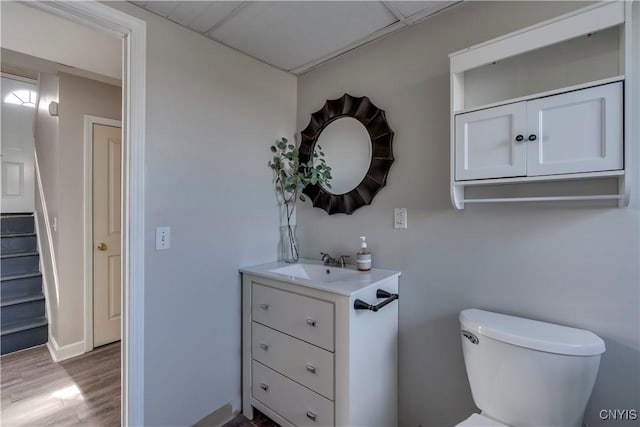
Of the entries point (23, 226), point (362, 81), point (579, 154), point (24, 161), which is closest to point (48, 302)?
point (23, 226)

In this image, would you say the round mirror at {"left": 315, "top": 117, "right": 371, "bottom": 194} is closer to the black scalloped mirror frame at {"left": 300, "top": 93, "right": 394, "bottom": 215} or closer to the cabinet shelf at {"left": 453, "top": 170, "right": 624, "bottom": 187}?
the black scalloped mirror frame at {"left": 300, "top": 93, "right": 394, "bottom": 215}

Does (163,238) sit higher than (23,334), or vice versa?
(163,238)

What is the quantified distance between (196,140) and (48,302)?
8.27 ft

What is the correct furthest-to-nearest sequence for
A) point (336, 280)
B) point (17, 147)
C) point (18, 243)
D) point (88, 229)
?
point (17, 147), point (18, 243), point (88, 229), point (336, 280)

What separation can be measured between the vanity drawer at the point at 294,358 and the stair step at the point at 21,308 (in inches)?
99.5

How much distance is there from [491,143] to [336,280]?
41.1 inches

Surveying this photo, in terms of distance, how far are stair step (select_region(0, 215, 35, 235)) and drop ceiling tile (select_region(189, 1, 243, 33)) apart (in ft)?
10.5

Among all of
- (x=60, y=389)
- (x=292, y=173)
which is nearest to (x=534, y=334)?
(x=292, y=173)

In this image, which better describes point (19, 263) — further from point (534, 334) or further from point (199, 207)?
point (534, 334)

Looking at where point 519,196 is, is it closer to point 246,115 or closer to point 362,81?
point 362,81

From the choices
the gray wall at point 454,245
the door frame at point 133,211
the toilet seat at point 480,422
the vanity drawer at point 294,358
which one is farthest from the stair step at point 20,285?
the toilet seat at point 480,422

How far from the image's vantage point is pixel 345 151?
1950mm

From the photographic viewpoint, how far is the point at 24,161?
3664 mm

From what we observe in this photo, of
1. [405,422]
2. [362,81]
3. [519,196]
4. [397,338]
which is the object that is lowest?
[405,422]
